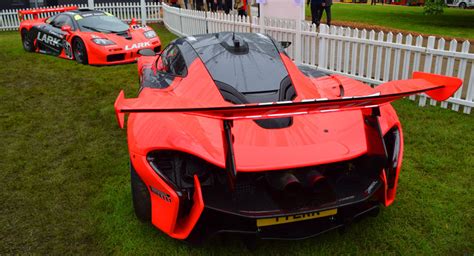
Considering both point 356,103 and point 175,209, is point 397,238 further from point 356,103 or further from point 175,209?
point 175,209

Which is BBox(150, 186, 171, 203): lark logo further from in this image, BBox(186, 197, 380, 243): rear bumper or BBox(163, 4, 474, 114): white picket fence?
BBox(163, 4, 474, 114): white picket fence

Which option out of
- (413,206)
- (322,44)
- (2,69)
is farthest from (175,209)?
(2,69)

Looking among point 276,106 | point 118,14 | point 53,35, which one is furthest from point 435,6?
point 276,106

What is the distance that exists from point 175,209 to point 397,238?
172 cm

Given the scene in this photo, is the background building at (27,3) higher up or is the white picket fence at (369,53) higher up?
the background building at (27,3)

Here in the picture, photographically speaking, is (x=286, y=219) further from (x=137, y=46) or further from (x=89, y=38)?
(x=89, y=38)

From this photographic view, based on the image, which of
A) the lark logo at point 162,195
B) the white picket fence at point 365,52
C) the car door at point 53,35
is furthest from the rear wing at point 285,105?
the car door at point 53,35

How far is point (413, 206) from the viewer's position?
11.9 feet

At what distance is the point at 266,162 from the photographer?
A: 261 cm

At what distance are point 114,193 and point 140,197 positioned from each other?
896 millimetres

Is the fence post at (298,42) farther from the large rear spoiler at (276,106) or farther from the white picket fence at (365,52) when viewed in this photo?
the large rear spoiler at (276,106)

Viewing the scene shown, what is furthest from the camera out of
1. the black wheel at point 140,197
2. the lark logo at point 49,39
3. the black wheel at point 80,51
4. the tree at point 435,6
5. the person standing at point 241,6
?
the tree at point 435,6

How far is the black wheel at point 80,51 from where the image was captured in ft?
32.0

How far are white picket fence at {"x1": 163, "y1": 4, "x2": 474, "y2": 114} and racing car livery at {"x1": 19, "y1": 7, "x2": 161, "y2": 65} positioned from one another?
2.21m
